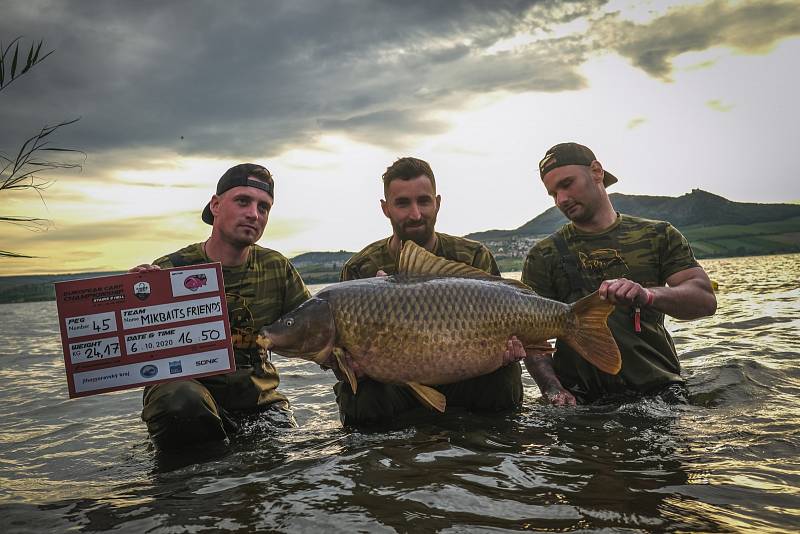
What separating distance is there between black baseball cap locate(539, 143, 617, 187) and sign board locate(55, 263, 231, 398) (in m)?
3.46

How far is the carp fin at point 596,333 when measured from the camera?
4504 millimetres

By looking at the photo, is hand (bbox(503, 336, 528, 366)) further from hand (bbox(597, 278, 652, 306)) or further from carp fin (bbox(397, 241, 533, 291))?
hand (bbox(597, 278, 652, 306))

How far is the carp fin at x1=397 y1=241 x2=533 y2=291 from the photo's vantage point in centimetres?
472

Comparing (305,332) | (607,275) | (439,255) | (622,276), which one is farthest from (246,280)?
(622,276)

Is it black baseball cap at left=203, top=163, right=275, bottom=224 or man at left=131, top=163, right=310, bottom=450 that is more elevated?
black baseball cap at left=203, top=163, right=275, bottom=224

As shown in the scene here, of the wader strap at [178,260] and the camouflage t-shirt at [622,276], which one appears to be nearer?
the camouflage t-shirt at [622,276]

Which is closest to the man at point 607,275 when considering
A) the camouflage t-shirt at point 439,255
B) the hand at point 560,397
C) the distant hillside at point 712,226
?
the hand at point 560,397

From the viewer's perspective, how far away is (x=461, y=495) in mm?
3133

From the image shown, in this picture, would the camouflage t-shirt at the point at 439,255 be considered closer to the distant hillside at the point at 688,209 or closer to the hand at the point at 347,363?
the hand at the point at 347,363

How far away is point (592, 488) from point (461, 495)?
738 millimetres

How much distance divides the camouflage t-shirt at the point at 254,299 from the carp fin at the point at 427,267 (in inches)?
64.5

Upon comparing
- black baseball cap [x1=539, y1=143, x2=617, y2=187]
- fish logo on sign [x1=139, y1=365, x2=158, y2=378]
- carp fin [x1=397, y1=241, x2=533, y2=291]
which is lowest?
fish logo on sign [x1=139, y1=365, x2=158, y2=378]

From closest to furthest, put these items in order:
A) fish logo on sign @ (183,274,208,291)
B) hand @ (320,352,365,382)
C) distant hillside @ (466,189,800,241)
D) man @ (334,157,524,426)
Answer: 1. hand @ (320,352,365,382)
2. fish logo on sign @ (183,274,208,291)
3. man @ (334,157,524,426)
4. distant hillside @ (466,189,800,241)

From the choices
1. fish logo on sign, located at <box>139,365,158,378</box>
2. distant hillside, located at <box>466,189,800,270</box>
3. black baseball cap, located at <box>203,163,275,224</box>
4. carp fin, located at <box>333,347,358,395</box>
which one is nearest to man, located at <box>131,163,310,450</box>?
black baseball cap, located at <box>203,163,275,224</box>
